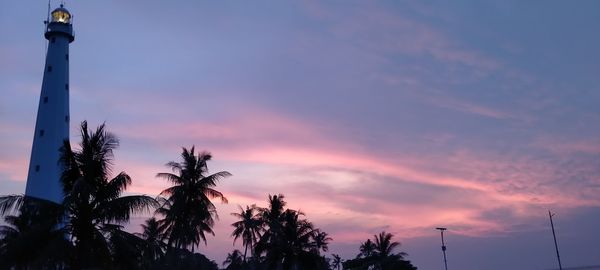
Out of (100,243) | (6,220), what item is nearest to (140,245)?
(100,243)

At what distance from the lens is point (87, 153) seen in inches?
941

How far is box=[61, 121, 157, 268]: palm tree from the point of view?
74.3 ft

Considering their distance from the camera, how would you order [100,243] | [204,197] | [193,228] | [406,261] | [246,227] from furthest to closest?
[406,261] < [246,227] < [193,228] < [204,197] < [100,243]

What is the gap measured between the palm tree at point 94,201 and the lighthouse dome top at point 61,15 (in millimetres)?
32882

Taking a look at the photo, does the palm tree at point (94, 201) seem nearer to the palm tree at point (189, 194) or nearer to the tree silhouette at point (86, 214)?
the tree silhouette at point (86, 214)

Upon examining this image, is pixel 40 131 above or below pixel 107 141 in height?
above

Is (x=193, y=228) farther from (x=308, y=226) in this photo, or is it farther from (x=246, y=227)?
(x=246, y=227)

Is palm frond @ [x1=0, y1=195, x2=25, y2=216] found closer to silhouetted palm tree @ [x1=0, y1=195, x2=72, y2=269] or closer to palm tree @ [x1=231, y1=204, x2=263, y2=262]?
silhouetted palm tree @ [x1=0, y1=195, x2=72, y2=269]

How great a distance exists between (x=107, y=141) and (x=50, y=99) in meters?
27.8

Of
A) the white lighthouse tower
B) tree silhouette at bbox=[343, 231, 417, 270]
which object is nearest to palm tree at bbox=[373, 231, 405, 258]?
tree silhouette at bbox=[343, 231, 417, 270]

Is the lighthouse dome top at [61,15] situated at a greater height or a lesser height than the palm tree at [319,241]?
greater

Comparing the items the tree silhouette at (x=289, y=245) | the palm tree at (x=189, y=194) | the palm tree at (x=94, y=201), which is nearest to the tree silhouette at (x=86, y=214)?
the palm tree at (x=94, y=201)

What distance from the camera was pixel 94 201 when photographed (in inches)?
919

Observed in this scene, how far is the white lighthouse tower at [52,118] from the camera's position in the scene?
46094 mm
